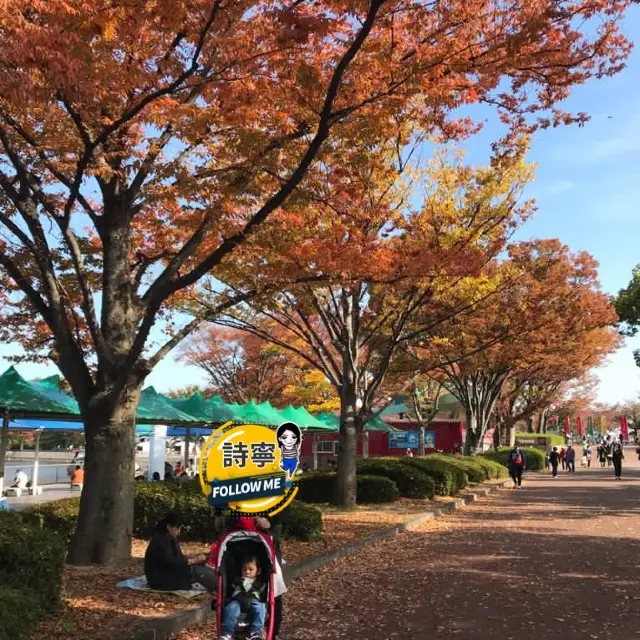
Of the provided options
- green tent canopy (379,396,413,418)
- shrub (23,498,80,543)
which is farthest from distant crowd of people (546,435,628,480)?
shrub (23,498,80,543)

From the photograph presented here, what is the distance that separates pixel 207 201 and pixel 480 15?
371 cm

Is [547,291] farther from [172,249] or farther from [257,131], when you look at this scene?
[257,131]

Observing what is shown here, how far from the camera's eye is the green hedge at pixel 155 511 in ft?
27.4

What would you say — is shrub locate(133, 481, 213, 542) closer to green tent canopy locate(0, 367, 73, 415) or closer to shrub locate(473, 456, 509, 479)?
green tent canopy locate(0, 367, 73, 415)

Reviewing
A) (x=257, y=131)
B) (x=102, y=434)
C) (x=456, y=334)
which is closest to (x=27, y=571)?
(x=102, y=434)

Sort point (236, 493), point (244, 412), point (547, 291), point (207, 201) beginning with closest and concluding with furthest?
point (236, 493)
point (207, 201)
point (547, 291)
point (244, 412)

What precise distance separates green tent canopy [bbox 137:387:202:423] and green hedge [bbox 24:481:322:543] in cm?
636

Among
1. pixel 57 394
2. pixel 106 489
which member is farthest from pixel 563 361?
pixel 106 489

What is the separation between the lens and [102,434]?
7.41 metres

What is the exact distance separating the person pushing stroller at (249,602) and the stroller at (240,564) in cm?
3

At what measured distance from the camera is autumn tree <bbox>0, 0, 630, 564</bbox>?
5.63 m

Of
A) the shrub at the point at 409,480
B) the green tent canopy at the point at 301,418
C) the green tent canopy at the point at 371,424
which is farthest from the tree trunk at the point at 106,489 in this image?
the green tent canopy at the point at 371,424

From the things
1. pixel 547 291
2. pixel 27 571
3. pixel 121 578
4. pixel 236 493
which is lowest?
pixel 121 578

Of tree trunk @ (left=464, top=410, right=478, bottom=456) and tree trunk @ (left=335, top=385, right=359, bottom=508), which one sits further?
tree trunk @ (left=464, top=410, right=478, bottom=456)
